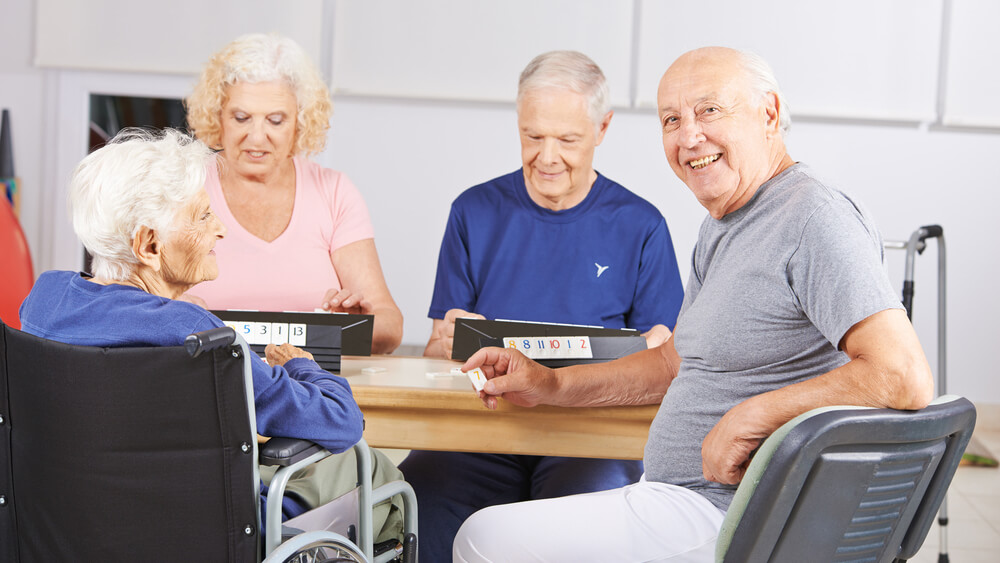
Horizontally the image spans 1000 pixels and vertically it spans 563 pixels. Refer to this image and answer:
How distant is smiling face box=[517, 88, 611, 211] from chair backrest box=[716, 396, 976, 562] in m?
1.32

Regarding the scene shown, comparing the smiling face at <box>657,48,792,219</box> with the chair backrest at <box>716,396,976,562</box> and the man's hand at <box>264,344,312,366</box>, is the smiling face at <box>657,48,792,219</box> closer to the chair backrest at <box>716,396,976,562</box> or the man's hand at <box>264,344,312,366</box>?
the chair backrest at <box>716,396,976,562</box>

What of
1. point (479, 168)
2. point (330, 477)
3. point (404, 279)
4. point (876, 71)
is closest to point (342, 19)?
point (479, 168)

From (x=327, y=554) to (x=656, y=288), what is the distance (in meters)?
1.28

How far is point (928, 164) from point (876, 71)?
572mm

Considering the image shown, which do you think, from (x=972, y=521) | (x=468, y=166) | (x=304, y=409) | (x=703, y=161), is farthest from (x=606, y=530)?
(x=468, y=166)

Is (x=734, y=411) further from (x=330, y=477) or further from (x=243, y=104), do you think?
(x=243, y=104)

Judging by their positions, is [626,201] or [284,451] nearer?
[284,451]

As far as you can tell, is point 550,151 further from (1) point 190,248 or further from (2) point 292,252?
(1) point 190,248

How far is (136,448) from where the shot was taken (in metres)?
1.15

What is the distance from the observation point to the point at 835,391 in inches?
44.8

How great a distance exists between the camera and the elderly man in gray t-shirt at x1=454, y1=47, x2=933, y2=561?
1.14m

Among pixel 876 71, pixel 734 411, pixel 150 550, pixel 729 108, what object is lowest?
pixel 150 550

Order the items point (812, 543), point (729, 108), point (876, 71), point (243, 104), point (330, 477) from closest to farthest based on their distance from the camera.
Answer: point (812, 543)
point (729, 108)
point (330, 477)
point (243, 104)
point (876, 71)

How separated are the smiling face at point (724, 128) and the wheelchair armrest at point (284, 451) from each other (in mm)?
756
